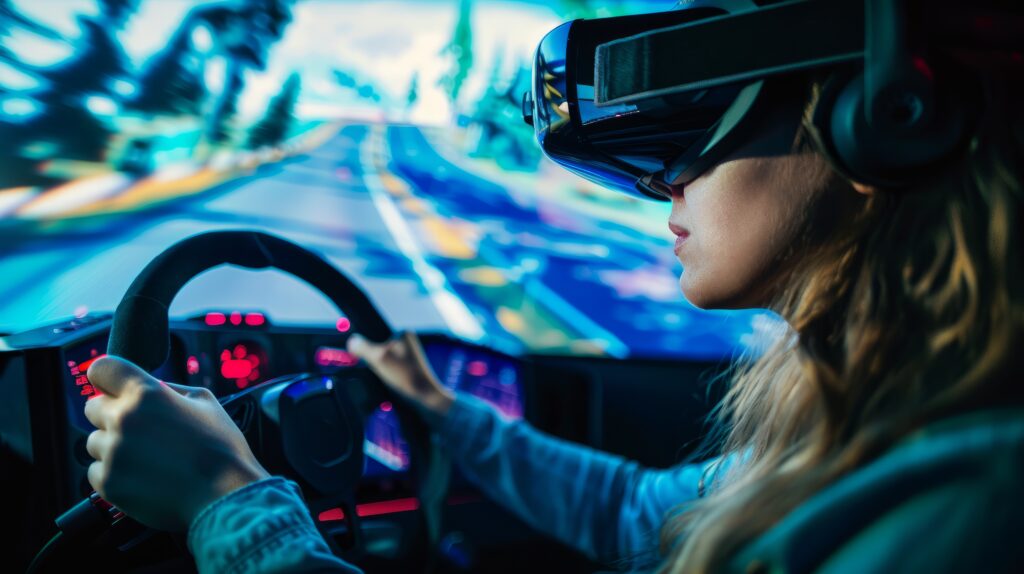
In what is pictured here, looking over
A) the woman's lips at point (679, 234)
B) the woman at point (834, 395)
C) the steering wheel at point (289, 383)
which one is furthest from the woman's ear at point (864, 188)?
the steering wheel at point (289, 383)

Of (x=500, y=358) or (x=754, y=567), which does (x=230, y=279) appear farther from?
(x=754, y=567)

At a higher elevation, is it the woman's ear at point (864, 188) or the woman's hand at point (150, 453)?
the woman's ear at point (864, 188)

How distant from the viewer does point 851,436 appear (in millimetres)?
545

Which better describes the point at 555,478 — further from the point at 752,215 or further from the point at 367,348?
the point at 752,215

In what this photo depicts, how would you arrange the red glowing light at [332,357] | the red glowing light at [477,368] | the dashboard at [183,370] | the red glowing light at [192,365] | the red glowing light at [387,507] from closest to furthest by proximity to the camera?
the dashboard at [183,370]
the red glowing light at [192,365]
the red glowing light at [387,507]
the red glowing light at [332,357]
the red glowing light at [477,368]

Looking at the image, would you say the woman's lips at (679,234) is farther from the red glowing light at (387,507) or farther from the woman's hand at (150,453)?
the red glowing light at (387,507)

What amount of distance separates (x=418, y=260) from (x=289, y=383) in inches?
68.7

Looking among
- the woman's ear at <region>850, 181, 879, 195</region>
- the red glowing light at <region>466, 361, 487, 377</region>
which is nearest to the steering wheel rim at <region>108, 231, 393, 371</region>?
the woman's ear at <region>850, 181, 879, 195</region>

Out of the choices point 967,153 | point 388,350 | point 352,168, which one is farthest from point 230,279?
point 967,153

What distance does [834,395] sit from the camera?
1.83ft

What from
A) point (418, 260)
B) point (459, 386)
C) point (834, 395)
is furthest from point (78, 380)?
point (418, 260)

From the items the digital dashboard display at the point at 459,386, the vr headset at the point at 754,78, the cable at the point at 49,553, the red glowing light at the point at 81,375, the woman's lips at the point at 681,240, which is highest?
the vr headset at the point at 754,78

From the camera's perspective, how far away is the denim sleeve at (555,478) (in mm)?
1237

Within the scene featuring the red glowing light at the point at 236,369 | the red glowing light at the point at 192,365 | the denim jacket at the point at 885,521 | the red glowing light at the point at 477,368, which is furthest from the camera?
the red glowing light at the point at 477,368
